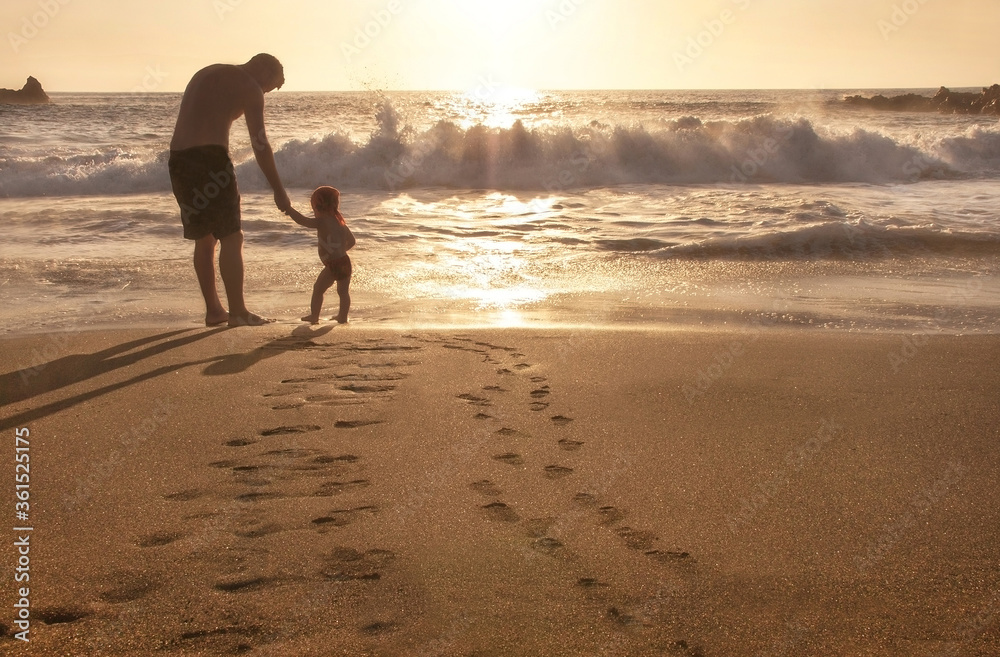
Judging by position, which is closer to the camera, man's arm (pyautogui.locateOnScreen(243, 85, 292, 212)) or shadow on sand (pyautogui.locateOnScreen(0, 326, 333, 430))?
shadow on sand (pyautogui.locateOnScreen(0, 326, 333, 430))

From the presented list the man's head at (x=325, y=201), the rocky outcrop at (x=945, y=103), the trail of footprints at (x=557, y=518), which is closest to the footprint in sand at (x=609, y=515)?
the trail of footprints at (x=557, y=518)

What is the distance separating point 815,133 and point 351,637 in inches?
632

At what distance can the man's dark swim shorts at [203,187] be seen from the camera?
4285mm

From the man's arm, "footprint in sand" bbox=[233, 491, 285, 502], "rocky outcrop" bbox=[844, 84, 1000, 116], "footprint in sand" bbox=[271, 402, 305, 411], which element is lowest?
"footprint in sand" bbox=[233, 491, 285, 502]

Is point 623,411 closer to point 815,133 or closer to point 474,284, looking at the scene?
point 474,284

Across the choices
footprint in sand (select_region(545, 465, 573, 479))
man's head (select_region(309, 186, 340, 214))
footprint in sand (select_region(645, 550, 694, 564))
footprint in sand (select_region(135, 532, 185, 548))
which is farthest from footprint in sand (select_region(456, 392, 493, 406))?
man's head (select_region(309, 186, 340, 214))

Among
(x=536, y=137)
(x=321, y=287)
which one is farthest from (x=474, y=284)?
(x=536, y=137)

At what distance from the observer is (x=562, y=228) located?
892 centimetres

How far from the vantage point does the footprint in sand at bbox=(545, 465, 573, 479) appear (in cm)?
235

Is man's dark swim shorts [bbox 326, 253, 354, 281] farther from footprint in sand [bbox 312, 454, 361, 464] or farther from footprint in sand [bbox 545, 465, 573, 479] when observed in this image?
footprint in sand [bbox 545, 465, 573, 479]

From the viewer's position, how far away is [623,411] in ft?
9.65

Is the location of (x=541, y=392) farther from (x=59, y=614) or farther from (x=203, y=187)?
(x=203, y=187)

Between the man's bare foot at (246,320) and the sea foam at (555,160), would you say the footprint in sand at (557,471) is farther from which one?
the sea foam at (555,160)

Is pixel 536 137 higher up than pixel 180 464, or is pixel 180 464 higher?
pixel 536 137
